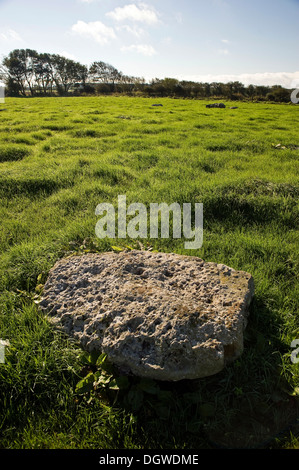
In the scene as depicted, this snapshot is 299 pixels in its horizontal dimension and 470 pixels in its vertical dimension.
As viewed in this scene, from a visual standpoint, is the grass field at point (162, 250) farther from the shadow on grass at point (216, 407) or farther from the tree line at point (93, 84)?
the tree line at point (93, 84)

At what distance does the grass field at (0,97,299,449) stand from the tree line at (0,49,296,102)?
3574cm

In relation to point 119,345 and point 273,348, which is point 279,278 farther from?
point 119,345

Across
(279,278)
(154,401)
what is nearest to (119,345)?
(154,401)

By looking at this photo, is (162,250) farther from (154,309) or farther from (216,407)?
(216,407)

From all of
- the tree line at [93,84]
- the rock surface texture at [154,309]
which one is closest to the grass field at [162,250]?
the rock surface texture at [154,309]

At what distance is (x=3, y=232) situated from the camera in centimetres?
418

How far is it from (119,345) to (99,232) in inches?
86.4

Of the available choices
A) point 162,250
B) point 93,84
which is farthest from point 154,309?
point 93,84

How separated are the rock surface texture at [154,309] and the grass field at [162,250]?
0.19m

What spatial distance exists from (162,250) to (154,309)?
4.90ft

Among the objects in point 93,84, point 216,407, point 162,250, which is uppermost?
point 93,84

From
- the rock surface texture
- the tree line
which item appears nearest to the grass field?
the rock surface texture

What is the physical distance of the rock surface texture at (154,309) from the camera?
6.43 ft

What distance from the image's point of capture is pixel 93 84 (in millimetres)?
53125
